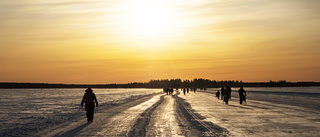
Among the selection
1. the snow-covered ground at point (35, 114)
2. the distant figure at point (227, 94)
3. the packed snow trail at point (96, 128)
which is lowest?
the snow-covered ground at point (35, 114)

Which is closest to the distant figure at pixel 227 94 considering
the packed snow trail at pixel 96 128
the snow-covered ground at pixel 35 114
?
the snow-covered ground at pixel 35 114

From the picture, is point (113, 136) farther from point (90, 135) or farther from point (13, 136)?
point (13, 136)

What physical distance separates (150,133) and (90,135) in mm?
2241

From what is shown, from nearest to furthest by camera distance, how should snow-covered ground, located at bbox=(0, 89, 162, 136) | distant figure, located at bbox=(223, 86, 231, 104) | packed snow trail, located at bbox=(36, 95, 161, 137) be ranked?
packed snow trail, located at bbox=(36, 95, 161, 137) < snow-covered ground, located at bbox=(0, 89, 162, 136) < distant figure, located at bbox=(223, 86, 231, 104)

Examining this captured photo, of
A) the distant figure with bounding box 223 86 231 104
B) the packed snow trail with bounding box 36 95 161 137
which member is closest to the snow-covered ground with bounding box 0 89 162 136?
the packed snow trail with bounding box 36 95 161 137

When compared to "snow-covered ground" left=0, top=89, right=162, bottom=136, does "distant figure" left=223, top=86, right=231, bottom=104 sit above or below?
above

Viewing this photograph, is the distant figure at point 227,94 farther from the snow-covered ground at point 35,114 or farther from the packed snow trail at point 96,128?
the packed snow trail at point 96,128

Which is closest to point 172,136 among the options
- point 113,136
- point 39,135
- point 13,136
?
point 113,136

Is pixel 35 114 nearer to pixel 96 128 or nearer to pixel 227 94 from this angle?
pixel 96 128

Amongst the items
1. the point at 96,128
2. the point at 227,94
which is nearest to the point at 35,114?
the point at 96,128

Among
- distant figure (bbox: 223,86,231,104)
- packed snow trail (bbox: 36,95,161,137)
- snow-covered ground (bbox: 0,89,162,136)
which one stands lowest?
snow-covered ground (bbox: 0,89,162,136)

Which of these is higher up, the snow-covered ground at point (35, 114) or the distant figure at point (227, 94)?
the distant figure at point (227, 94)

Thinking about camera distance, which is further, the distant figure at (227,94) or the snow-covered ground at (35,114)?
the distant figure at (227,94)

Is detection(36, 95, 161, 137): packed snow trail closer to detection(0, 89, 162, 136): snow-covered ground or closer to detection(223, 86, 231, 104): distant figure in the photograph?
detection(0, 89, 162, 136): snow-covered ground
